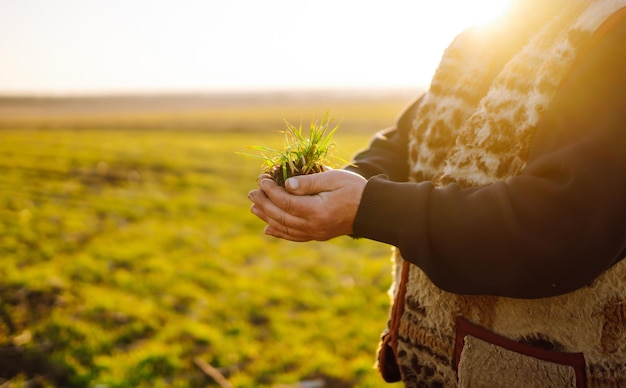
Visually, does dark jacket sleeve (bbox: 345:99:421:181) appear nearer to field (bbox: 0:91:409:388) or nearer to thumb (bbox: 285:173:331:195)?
field (bbox: 0:91:409:388)

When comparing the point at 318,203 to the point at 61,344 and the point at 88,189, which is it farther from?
the point at 88,189

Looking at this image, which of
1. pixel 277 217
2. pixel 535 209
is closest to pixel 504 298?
pixel 535 209

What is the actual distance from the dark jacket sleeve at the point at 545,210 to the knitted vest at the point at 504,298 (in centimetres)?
11

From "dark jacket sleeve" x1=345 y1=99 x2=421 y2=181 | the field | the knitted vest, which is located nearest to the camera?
the knitted vest

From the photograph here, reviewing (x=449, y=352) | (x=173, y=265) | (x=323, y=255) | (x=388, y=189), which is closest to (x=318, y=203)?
(x=388, y=189)

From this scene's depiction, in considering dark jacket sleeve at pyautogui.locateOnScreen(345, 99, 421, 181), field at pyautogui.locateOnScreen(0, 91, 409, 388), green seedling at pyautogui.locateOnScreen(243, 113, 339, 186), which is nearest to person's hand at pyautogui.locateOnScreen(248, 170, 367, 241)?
green seedling at pyautogui.locateOnScreen(243, 113, 339, 186)

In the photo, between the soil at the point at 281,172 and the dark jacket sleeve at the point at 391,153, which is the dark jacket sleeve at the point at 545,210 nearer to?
the soil at the point at 281,172

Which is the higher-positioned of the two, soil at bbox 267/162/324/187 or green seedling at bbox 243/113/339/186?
green seedling at bbox 243/113/339/186

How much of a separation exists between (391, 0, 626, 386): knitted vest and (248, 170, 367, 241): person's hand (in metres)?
0.46

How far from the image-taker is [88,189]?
11805 mm

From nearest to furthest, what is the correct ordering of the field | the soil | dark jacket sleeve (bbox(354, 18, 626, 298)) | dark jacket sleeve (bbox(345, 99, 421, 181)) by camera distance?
1. dark jacket sleeve (bbox(354, 18, 626, 298))
2. the soil
3. dark jacket sleeve (bbox(345, 99, 421, 181))
4. the field

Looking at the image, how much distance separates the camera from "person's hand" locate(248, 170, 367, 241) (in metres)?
1.57

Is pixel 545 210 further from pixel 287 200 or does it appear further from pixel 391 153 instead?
pixel 391 153

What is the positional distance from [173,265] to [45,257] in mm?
1945
